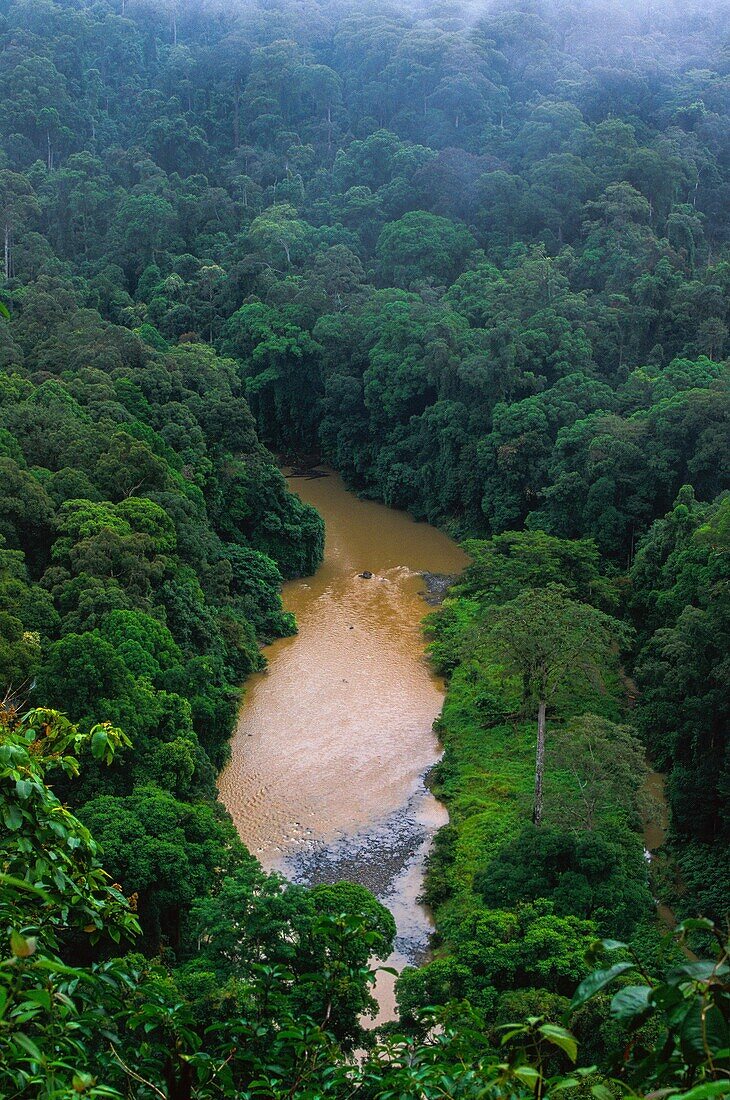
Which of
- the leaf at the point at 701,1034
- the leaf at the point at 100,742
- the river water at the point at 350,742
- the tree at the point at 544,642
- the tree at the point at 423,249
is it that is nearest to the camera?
the leaf at the point at 701,1034

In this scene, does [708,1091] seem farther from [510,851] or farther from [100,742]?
[510,851]

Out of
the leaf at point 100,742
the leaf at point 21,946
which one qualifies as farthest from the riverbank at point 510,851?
the leaf at point 21,946

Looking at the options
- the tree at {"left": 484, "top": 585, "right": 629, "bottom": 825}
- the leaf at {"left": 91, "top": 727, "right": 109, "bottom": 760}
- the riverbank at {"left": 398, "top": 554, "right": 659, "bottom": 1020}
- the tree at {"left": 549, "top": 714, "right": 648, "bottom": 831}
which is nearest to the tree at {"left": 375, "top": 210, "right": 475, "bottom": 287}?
the riverbank at {"left": 398, "top": 554, "right": 659, "bottom": 1020}

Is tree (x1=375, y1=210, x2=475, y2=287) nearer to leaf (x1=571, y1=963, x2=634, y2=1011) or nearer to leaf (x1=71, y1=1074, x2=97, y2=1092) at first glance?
leaf (x1=71, y1=1074, x2=97, y2=1092)

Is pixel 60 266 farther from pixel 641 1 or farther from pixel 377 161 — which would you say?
pixel 641 1

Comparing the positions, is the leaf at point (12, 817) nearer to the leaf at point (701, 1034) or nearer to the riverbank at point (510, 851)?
the leaf at point (701, 1034)

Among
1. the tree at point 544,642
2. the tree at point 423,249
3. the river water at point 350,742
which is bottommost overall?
the river water at point 350,742

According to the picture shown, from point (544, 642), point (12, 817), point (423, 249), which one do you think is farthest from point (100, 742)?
point (423, 249)
